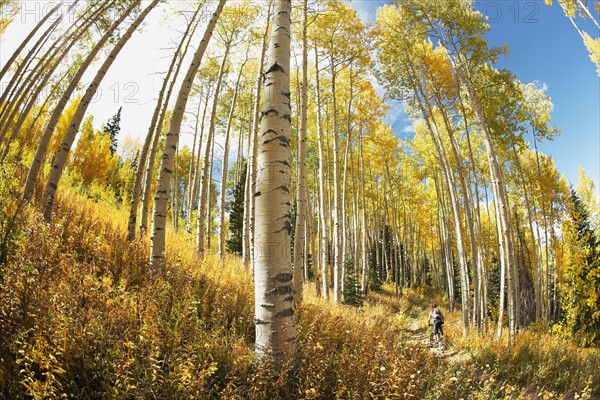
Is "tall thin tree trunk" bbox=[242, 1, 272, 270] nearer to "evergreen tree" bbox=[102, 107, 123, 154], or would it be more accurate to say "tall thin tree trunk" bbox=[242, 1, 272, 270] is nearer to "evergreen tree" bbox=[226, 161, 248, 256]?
"evergreen tree" bbox=[226, 161, 248, 256]

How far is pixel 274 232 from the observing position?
8.38 feet

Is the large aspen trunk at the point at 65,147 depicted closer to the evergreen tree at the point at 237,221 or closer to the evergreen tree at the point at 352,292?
the evergreen tree at the point at 352,292

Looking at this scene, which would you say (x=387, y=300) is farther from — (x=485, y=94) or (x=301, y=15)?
(x=301, y=15)

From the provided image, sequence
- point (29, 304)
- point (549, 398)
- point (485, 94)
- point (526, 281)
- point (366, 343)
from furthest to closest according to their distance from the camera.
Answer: point (526, 281) → point (485, 94) → point (549, 398) → point (366, 343) → point (29, 304)

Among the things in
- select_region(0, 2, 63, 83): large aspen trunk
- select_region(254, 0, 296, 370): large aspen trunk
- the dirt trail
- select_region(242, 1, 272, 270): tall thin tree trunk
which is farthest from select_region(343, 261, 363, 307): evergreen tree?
select_region(0, 2, 63, 83): large aspen trunk

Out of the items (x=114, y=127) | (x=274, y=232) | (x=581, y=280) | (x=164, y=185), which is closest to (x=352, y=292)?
(x=164, y=185)

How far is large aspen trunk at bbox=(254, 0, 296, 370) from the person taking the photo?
8.18 feet

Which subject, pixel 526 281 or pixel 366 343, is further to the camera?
pixel 526 281

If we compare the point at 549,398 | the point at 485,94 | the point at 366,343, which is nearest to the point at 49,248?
the point at 366,343

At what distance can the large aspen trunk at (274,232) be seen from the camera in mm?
2492

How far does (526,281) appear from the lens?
2144 centimetres

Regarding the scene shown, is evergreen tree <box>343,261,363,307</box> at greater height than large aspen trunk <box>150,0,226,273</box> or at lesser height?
lesser

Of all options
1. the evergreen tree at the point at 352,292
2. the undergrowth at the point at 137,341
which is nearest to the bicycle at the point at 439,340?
the evergreen tree at the point at 352,292

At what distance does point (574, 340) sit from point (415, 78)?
41.7 ft
